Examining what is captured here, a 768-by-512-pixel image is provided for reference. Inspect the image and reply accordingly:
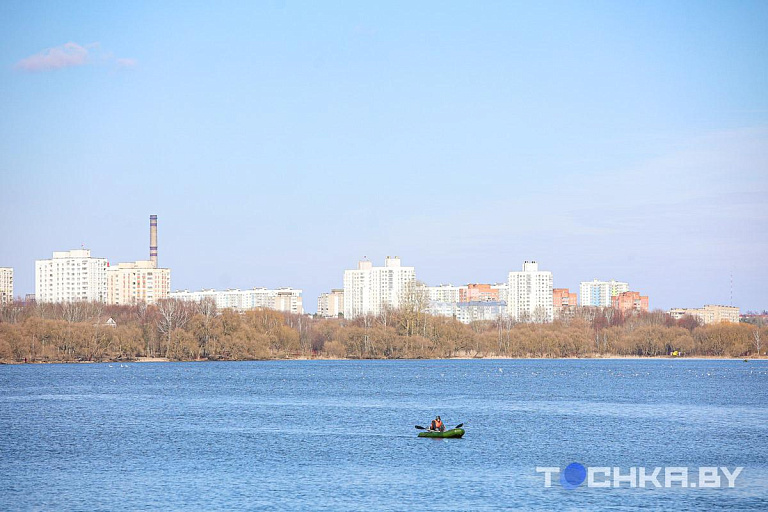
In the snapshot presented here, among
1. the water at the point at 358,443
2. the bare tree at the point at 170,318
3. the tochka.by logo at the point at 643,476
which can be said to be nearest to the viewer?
the water at the point at 358,443

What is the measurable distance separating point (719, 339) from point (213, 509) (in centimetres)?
13237

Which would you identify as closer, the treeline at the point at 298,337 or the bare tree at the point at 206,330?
the treeline at the point at 298,337

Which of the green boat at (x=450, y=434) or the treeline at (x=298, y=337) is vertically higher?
the treeline at (x=298, y=337)

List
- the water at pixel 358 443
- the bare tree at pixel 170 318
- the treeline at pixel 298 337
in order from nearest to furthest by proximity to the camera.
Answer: the water at pixel 358 443 < the treeline at pixel 298 337 < the bare tree at pixel 170 318

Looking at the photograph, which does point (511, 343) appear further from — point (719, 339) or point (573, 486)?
point (573, 486)

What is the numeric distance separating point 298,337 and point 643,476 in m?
105

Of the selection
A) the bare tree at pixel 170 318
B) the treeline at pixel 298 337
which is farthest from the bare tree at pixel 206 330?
the bare tree at pixel 170 318

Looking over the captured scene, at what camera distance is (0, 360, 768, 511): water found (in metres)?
33.6

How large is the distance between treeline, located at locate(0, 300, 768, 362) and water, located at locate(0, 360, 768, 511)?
1040 inches

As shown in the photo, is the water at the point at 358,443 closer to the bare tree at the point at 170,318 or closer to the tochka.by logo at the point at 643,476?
A: the tochka.by logo at the point at 643,476

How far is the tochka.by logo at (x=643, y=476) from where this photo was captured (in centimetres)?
3566

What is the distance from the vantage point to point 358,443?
152 feet

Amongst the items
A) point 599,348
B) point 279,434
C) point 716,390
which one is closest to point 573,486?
point 279,434

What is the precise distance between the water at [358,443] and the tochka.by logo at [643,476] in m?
0.63
